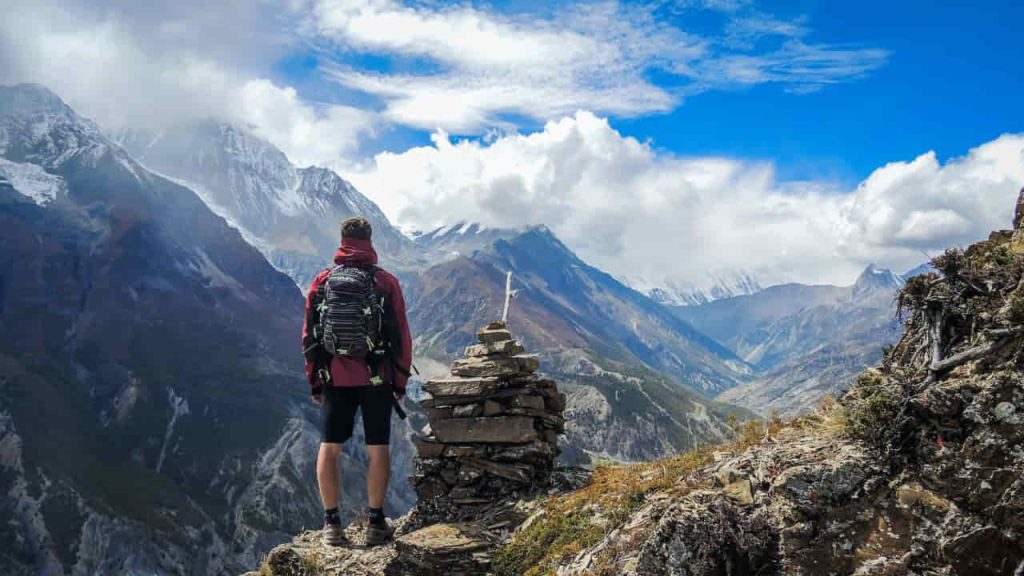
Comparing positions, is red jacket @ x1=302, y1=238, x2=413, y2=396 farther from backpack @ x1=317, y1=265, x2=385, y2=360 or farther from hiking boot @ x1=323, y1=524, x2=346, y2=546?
hiking boot @ x1=323, y1=524, x2=346, y2=546

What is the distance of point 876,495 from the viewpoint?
7.21 m

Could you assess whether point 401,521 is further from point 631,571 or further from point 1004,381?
point 1004,381

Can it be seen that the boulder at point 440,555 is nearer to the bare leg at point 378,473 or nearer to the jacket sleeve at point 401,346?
the bare leg at point 378,473

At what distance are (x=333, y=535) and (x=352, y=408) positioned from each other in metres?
2.31

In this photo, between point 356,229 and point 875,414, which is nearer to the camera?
point 875,414

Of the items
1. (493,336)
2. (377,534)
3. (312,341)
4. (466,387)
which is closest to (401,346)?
(312,341)

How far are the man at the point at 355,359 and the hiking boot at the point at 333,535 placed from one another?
17mm

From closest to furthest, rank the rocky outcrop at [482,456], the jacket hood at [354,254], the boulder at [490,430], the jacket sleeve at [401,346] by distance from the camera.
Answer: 1. the rocky outcrop at [482,456]
2. the jacket sleeve at [401,346]
3. the jacket hood at [354,254]
4. the boulder at [490,430]

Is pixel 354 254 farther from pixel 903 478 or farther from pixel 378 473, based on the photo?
pixel 903 478

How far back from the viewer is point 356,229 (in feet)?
40.7

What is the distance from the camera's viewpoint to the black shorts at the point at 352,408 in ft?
39.0

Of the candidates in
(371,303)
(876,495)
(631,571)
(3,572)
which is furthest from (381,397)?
(3,572)

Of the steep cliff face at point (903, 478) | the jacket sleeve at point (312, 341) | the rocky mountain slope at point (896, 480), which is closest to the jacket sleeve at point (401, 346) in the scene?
the jacket sleeve at point (312, 341)

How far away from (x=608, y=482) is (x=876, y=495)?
5210mm
